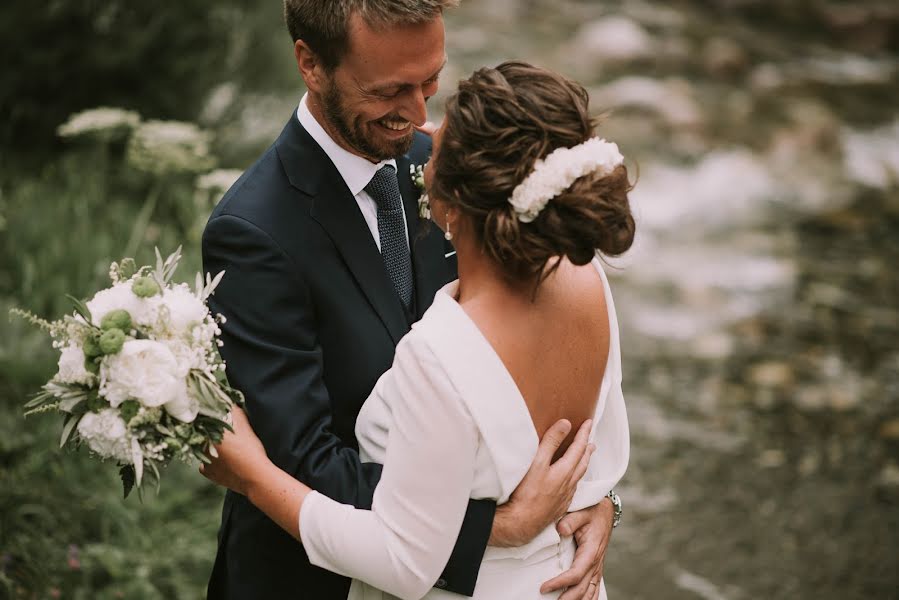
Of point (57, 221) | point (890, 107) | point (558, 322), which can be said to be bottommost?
point (890, 107)

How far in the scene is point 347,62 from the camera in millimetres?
2570

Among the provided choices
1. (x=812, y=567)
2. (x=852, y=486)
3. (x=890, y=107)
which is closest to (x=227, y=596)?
(x=812, y=567)

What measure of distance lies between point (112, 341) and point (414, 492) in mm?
684

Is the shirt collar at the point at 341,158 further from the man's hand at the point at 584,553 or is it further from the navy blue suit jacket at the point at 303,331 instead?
the man's hand at the point at 584,553

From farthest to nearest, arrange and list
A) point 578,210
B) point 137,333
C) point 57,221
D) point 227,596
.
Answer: point 57,221 < point 227,596 < point 137,333 < point 578,210

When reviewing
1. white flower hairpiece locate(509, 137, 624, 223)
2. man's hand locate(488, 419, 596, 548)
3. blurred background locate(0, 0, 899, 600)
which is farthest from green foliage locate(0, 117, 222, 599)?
white flower hairpiece locate(509, 137, 624, 223)

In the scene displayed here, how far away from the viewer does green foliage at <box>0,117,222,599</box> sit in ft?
12.3

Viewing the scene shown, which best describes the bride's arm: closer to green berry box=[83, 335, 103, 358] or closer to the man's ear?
green berry box=[83, 335, 103, 358]

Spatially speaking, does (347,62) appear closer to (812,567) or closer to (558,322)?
(558,322)

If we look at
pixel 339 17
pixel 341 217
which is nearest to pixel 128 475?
pixel 341 217

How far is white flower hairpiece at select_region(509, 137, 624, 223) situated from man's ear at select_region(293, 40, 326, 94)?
83cm

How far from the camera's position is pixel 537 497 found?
2.22 metres

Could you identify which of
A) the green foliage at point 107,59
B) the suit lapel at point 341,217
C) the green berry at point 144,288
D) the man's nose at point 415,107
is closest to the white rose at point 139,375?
the green berry at point 144,288

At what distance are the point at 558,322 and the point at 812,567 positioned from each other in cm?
319
